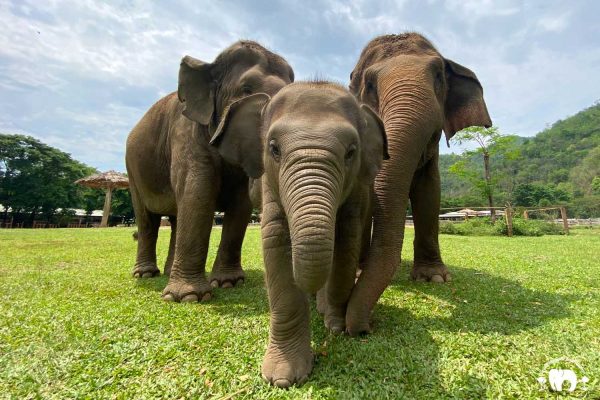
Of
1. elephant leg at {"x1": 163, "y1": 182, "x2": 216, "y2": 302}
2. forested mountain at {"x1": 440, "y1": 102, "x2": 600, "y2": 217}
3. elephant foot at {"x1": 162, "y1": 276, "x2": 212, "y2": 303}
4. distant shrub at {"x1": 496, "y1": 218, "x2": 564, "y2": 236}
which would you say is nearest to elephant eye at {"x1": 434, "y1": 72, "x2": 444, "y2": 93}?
elephant leg at {"x1": 163, "y1": 182, "x2": 216, "y2": 302}

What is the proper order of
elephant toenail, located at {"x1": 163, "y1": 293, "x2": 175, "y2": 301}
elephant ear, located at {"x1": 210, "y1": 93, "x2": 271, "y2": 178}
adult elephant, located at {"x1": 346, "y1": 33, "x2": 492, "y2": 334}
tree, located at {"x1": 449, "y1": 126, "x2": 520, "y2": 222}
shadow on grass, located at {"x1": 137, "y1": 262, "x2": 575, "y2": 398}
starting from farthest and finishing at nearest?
tree, located at {"x1": 449, "y1": 126, "x2": 520, "y2": 222} → elephant toenail, located at {"x1": 163, "y1": 293, "x2": 175, "y2": 301} → adult elephant, located at {"x1": 346, "y1": 33, "x2": 492, "y2": 334} → elephant ear, located at {"x1": 210, "y1": 93, "x2": 271, "y2": 178} → shadow on grass, located at {"x1": 137, "y1": 262, "x2": 575, "y2": 398}

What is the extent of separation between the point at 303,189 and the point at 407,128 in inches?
75.5

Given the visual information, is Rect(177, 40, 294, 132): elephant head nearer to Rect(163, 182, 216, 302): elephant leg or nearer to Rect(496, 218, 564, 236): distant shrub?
Rect(163, 182, 216, 302): elephant leg

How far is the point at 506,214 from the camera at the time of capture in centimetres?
2011

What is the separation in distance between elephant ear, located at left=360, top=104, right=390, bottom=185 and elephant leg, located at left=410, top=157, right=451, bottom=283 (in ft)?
8.61

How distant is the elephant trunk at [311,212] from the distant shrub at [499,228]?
817 inches

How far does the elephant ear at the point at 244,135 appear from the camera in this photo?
9.31 ft

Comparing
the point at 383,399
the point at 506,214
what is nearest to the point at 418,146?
the point at 383,399

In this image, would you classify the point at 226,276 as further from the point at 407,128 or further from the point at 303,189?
the point at 303,189

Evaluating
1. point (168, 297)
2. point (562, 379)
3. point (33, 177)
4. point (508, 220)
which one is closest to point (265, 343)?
point (562, 379)

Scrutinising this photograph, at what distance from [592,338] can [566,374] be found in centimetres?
102

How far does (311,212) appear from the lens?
1.98 meters

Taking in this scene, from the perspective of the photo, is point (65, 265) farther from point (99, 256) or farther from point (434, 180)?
point (434, 180)

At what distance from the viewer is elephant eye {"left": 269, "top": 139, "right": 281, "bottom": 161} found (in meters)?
2.36
